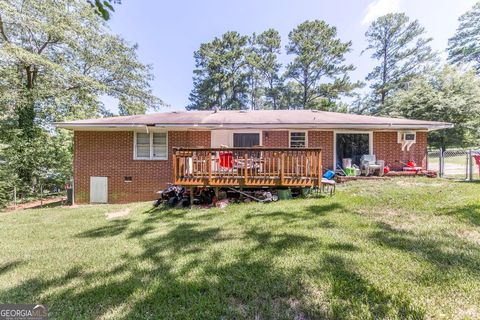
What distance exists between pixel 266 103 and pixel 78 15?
21826 mm

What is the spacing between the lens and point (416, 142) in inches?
378

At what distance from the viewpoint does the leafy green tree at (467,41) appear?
22.8m


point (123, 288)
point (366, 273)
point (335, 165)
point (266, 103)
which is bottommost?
point (123, 288)

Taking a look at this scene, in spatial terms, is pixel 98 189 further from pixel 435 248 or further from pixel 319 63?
pixel 319 63

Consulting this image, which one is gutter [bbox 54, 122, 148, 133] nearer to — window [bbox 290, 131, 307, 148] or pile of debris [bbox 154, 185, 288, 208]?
pile of debris [bbox 154, 185, 288, 208]

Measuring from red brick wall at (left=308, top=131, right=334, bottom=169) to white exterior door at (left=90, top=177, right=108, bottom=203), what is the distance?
854 cm

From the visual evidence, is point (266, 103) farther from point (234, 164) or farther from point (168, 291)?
point (168, 291)

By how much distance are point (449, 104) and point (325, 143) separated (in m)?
14.1

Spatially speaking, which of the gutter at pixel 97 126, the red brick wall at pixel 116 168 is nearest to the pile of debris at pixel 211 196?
the red brick wall at pixel 116 168

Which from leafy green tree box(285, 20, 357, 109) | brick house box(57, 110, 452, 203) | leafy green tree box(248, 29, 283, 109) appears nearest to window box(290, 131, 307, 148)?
brick house box(57, 110, 452, 203)

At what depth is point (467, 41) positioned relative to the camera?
77.0 ft

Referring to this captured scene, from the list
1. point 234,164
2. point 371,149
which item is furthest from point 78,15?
point 371,149

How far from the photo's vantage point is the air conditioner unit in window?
9.36m

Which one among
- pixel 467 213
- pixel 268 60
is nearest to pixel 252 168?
pixel 467 213
